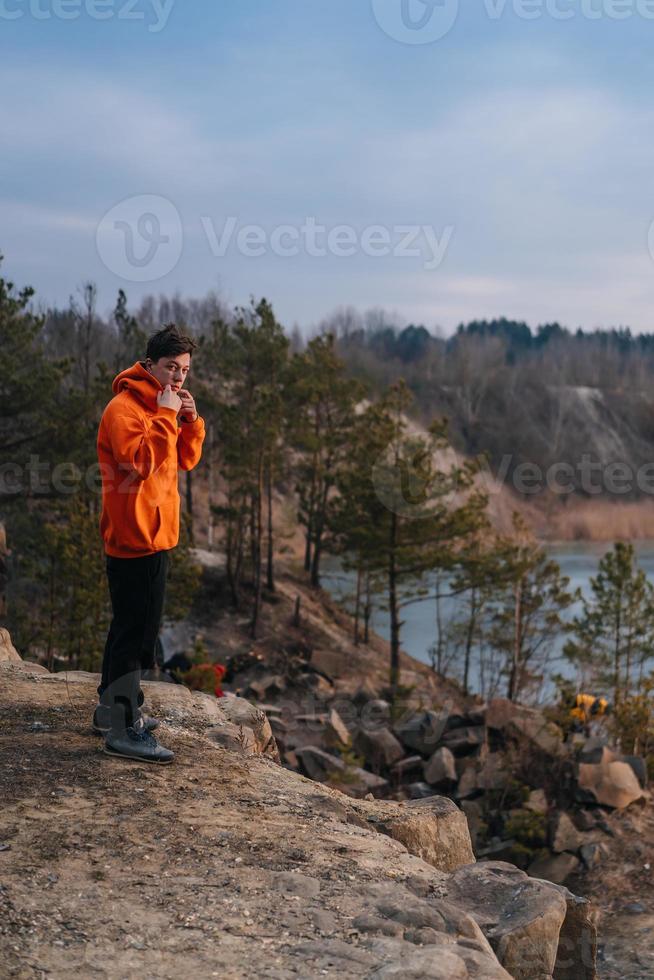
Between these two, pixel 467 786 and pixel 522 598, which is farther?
pixel 522 598

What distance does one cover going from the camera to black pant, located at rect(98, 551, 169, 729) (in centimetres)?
532

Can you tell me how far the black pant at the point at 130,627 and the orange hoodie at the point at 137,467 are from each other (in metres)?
0.09

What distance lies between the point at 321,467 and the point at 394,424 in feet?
25.5

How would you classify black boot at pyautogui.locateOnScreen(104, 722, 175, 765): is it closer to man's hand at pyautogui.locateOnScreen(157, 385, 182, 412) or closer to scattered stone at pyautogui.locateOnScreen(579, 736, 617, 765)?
man's hand at pyautogui.locateOnScreen(157, 385, 182, 412)

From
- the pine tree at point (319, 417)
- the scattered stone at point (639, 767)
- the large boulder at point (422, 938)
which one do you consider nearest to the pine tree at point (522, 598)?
the pine tree at point (319, 417)

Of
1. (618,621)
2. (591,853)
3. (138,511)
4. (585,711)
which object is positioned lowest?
(591,853)

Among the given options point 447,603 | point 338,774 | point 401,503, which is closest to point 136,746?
point 338,774

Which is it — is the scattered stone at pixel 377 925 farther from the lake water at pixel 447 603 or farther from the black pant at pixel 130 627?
the lake water at pixel 447 603

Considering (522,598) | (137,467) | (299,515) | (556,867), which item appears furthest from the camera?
(299,515)

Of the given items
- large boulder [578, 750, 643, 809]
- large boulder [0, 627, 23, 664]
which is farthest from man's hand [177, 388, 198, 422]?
large boulder [578, 750, 643, 809]

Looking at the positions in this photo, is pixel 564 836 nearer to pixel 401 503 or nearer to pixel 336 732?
pixel 336 732

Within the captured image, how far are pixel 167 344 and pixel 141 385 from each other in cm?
25

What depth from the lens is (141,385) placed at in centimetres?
529

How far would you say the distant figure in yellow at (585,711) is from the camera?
1645 cm
